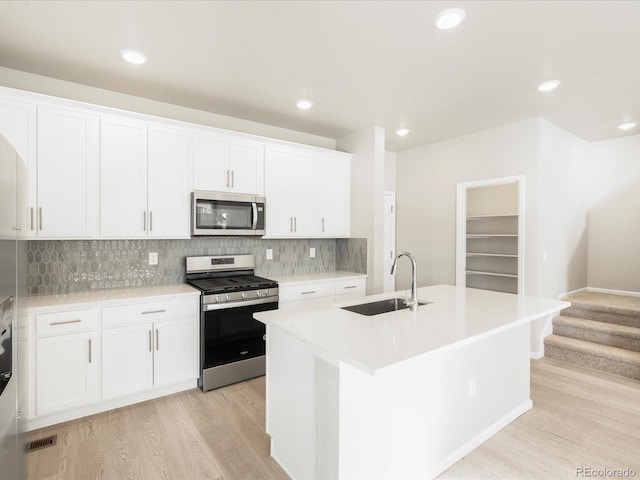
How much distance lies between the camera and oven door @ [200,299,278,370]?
3074mm

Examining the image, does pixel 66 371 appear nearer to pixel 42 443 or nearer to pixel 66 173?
pixel 42 443

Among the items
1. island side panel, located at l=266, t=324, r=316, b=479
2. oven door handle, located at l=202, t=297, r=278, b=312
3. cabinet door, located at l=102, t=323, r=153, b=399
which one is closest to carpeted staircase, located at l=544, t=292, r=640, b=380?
oven door handle, located at l=202, t=297, r=278, b=312

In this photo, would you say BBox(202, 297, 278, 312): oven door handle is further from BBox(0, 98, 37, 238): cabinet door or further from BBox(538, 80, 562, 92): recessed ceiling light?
BBox(538, 80, 562, 92): recessed ceiling light

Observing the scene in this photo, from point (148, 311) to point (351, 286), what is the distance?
7.32 ft

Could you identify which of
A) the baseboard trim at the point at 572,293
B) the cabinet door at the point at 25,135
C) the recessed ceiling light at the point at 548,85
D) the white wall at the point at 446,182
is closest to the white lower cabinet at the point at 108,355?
the cabinet door at the point at 25,135

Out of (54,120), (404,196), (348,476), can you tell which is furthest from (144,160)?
(404,196)

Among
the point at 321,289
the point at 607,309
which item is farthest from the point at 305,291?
the point at 607,309

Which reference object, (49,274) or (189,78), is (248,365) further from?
(189,78)

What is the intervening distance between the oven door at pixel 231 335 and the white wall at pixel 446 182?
2645mm

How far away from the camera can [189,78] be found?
287 cm

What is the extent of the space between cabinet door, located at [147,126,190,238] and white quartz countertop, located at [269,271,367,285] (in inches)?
45.1

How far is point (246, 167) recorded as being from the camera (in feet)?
11.8

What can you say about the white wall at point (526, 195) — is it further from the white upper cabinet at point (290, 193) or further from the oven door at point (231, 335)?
the oven door at point (231, 335)

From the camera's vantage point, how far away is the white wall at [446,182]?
3.96 m
